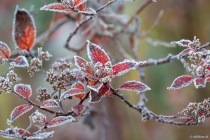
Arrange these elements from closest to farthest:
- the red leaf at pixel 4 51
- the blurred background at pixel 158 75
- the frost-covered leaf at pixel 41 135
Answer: the frost-covered leaf at pixel 41 135 < the red leaf at pixel 4 51 < the blurred background at pixel 158 75

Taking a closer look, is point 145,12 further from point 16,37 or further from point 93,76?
point 93,76

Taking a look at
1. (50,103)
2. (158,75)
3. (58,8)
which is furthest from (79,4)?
(158,75)

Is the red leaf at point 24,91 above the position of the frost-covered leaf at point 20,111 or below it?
above

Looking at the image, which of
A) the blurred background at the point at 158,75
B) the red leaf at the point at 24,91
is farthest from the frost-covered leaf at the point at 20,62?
the blurred background at the point at 158,75

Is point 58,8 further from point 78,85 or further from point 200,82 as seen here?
point 200,82

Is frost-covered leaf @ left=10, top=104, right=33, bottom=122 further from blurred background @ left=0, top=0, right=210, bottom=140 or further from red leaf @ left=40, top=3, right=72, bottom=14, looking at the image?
blurred background @ left=0, top=0, right=210, bottom=140

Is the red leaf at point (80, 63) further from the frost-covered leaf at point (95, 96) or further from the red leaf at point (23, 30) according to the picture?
the red leaf at point (23, 30)

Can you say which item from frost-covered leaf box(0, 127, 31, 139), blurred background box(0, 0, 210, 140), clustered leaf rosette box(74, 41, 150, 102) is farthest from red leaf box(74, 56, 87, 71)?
blurred background box(0, 0, 210, 140)
